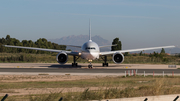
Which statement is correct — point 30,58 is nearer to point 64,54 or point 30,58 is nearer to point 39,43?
point 64,54

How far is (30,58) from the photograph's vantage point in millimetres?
66688

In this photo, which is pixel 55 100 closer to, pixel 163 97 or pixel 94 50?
pixel 163 97

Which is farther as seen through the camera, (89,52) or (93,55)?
(93,55)

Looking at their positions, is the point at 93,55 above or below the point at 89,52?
below

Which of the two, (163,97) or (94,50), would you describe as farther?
(94,50)

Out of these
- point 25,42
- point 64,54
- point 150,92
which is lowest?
point 150,92

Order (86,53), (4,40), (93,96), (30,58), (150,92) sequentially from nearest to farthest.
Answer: (93,96)
(150,92)
(86,53)
(30,58)
(4,40)

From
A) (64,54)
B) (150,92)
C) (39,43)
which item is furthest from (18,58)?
(39,43)

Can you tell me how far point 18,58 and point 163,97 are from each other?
59.1m

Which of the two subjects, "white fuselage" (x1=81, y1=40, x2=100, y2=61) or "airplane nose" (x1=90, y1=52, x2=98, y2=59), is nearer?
"airplane nose" (x1=90, y1=52, x2=98, y2=59)

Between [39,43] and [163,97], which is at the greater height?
[39,43]

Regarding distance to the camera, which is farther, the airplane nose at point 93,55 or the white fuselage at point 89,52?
the white fuselage at point 89,52

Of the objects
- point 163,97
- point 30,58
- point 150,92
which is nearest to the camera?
point 163,97

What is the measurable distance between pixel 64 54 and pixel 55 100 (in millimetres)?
32910
